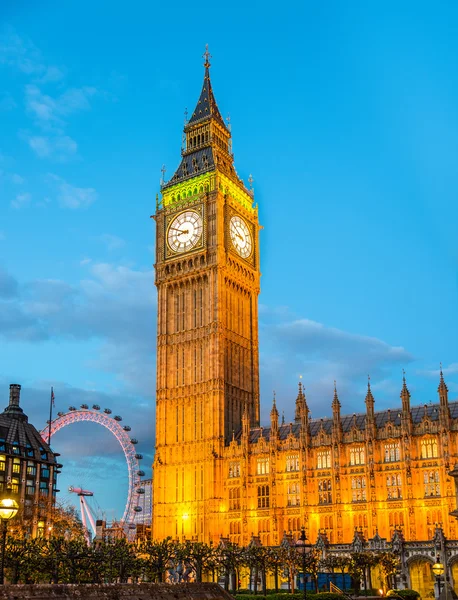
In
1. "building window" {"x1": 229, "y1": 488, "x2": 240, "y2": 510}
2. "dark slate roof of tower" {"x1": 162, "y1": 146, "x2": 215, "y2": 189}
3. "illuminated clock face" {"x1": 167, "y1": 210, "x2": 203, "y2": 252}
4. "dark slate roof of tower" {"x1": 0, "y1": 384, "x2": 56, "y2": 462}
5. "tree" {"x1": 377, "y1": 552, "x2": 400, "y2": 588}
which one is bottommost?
"tree" {"x1": 377, "y1": 552, "x2": 400, "y2": 588}

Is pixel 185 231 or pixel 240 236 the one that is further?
pixel 240 236

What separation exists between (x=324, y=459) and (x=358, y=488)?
6.61 meters

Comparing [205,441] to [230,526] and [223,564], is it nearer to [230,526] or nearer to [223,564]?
[230,526]

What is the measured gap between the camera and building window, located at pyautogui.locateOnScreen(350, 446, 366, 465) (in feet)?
334

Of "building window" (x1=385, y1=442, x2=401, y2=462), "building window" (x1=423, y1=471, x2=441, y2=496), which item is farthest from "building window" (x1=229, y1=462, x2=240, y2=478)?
"building window" (x1=423, y1=471, x2=441, y2=496)

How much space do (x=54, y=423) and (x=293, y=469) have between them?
224 feet

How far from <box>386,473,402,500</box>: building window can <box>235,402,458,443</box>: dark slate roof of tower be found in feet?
22.0

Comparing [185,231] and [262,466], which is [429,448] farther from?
[185,231]

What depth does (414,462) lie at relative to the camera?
96.7 m

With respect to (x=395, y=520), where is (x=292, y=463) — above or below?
above

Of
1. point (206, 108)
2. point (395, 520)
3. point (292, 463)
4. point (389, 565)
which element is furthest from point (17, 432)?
point (389, 565)

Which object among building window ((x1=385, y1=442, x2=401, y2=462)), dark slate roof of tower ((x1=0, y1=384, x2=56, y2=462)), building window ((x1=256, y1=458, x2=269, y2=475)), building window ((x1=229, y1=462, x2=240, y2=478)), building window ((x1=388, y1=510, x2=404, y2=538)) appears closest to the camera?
building window ((x1=388, y1=510, x2=404, y2=538))

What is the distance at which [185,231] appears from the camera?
127 metres

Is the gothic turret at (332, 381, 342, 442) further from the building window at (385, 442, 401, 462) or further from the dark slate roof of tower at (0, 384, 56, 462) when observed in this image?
the dark slate roof of tower at (0, 384, 56, 462)
